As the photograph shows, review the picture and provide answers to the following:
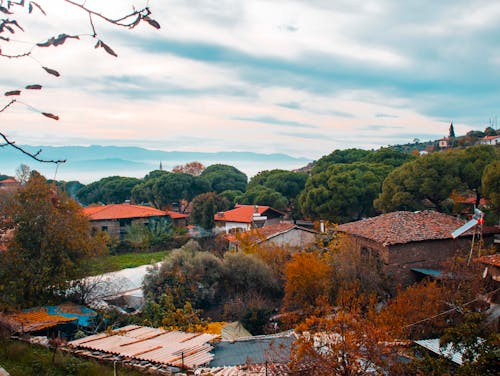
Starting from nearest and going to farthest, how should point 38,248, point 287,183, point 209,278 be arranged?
point 38,248
point 209,278
point 287,183

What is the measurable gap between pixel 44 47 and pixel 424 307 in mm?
12463

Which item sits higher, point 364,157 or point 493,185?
point 364,157

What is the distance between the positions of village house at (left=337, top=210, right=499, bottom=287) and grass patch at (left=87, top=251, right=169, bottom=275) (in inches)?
432

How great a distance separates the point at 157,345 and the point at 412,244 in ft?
39.9

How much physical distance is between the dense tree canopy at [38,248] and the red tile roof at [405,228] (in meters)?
12.4

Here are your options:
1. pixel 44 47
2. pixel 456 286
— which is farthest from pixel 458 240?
pixel 44 47

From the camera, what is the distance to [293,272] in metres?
16.3

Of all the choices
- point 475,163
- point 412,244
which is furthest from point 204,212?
point 412,244

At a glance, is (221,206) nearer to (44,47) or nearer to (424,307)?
(424,307)

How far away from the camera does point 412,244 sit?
59.8 feet

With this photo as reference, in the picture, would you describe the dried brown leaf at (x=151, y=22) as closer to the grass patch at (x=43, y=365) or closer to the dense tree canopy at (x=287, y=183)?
the grass patch at (x=43, y=365)

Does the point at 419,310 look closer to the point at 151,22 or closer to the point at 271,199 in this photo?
the point at 151,22

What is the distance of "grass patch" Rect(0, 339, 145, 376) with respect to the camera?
7.99 meters

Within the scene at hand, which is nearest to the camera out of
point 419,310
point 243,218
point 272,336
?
point 272,336
